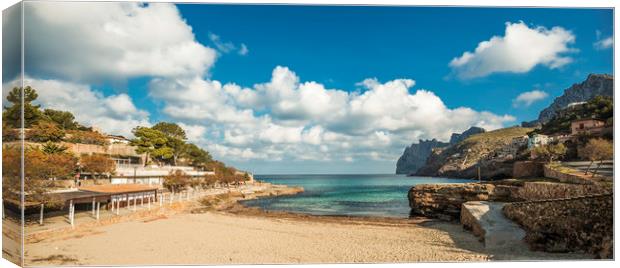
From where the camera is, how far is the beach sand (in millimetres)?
9336

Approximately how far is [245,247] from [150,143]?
36544 mm

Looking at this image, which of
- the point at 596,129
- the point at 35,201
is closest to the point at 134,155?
the point at 35,201

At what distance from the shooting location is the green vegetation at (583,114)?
401 inches

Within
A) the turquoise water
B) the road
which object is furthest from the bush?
the road

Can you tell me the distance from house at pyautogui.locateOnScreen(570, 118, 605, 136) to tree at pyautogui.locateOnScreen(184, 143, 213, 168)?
4375 cm

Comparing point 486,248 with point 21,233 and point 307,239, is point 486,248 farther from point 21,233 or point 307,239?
point 21,233

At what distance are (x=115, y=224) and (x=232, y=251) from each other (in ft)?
23.2

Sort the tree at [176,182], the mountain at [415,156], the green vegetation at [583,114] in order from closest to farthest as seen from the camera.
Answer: the green vegetation at [583,114]
the tree at [176,182]
the mountain at [415,156]

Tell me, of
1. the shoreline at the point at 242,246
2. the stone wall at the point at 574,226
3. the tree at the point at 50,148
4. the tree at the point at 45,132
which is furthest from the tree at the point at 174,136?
the stone wall at the point at 574,226

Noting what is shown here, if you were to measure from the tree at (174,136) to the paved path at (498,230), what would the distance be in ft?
129

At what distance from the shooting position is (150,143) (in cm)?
4353

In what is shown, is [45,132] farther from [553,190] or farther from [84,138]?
[553,190]

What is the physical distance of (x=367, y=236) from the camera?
13906 mm

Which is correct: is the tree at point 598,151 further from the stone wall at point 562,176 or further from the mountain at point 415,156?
the mountain at point 415,156
